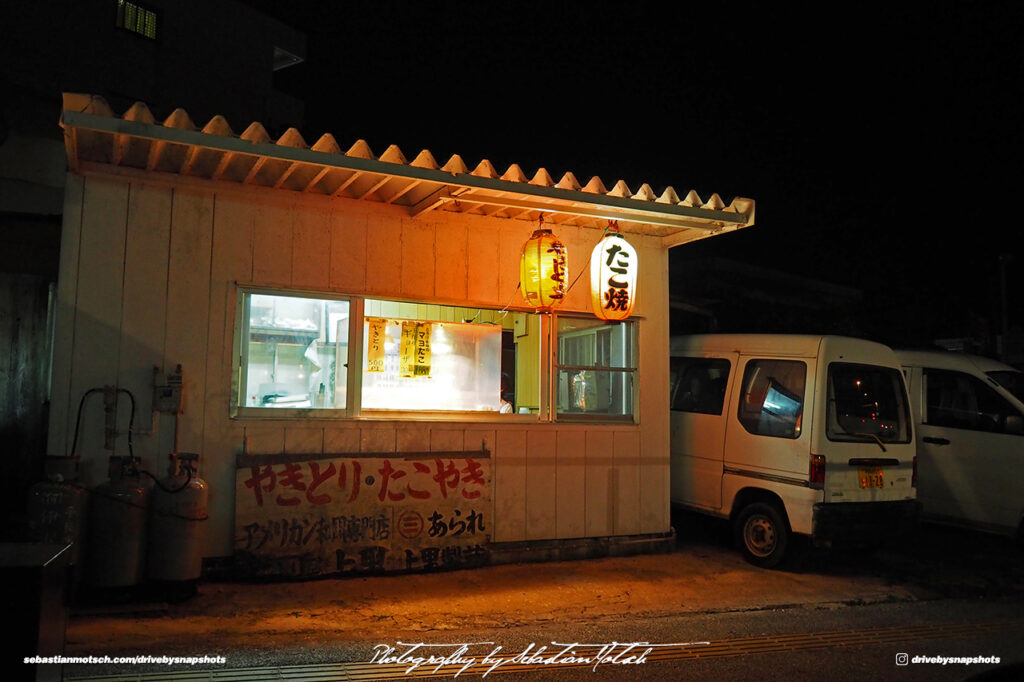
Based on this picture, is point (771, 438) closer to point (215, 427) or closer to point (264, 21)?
point (215, 427)

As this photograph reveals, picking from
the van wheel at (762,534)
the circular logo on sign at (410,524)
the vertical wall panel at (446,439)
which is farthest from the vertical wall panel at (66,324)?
the van wheel at (762,534)

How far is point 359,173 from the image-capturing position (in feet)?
22.5

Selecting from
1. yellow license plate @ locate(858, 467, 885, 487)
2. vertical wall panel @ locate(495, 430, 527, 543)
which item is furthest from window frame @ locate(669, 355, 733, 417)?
vertical wall panel @ locate(495, 430, 527, 543)

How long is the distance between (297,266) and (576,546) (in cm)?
423

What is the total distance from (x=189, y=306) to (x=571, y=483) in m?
4.36

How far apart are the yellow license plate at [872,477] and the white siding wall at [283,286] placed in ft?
6.97

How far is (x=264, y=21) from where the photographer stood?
19.6 meters

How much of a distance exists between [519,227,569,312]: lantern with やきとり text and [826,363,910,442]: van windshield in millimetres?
3206

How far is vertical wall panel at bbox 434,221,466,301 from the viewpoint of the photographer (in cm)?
799

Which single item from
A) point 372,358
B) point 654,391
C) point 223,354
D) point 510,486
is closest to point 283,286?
point 223,354

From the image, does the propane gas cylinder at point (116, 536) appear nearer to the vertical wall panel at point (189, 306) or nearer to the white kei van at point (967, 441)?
the vertical wall panel at point (189, 306)

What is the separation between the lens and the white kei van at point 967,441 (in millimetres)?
9461

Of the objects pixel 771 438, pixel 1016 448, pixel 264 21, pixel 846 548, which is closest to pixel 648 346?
pixel 771 438

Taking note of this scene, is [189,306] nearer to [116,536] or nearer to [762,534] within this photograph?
[116,536]
